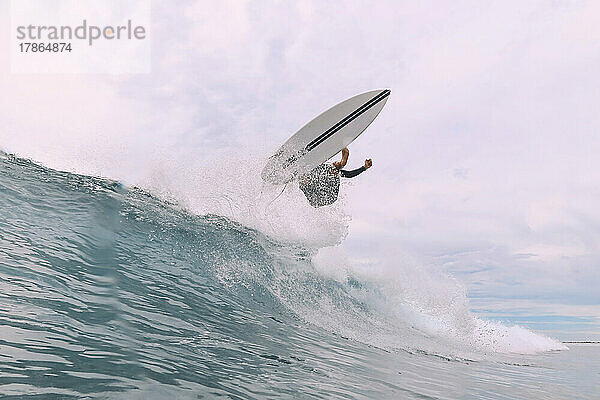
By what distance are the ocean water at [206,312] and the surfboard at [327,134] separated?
1872 mm

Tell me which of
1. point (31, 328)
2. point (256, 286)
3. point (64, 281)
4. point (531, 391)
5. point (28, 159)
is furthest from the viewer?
point (28, 159)

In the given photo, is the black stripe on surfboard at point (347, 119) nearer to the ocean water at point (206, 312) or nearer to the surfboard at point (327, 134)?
the surfboard at point (327, 134)

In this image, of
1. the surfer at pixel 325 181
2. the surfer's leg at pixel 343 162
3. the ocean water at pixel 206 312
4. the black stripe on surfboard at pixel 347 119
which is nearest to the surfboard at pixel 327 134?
the black stripe on surfboard at pixel 347 119

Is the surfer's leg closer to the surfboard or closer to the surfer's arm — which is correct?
the surfer's arm

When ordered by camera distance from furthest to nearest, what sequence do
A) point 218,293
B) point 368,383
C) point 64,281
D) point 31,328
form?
point 218,293 → point 64,281 → point 368,383 → point 31,328

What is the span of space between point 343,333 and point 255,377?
16.6 feet

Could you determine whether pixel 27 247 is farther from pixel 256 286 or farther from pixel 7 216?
pixel 256 286

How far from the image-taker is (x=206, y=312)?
313 inches

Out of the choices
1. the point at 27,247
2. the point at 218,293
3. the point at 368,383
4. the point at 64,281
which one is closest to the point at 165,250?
the point at 218,293

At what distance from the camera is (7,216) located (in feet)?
31.5

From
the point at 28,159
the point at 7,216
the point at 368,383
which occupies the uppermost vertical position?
the point at 28,159

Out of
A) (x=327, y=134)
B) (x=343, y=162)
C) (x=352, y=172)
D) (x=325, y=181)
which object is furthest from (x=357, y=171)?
(x=327, y=134)

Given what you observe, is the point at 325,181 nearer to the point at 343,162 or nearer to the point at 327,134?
the point at 343,162

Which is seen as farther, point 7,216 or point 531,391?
point 7,216
